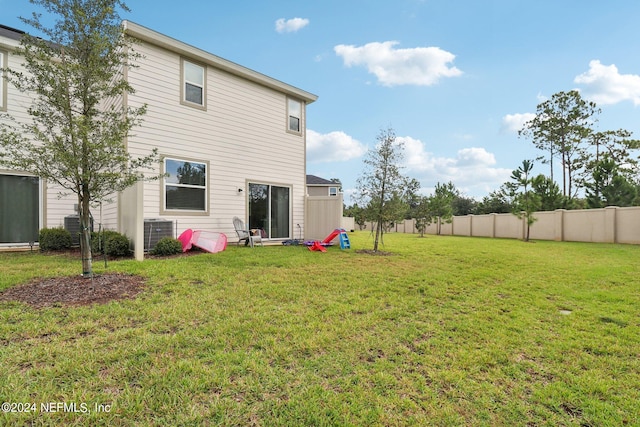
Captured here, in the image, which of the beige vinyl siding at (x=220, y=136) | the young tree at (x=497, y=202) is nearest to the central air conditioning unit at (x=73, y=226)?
the beige vinyl siding at (x=220, y=136)

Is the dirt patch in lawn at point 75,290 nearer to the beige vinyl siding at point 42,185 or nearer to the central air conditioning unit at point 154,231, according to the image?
the central air conditioning unit at point 154,231

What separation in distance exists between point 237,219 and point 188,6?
6390 millimetres

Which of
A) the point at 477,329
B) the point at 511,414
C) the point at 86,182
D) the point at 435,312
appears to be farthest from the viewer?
the point at 86,182

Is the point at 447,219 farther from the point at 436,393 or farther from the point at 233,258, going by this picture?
the point at 436,393

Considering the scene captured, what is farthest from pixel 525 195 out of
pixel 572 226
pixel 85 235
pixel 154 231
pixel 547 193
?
pixel 85 235

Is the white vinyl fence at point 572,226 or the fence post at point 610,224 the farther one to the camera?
the fence post at point 610,224

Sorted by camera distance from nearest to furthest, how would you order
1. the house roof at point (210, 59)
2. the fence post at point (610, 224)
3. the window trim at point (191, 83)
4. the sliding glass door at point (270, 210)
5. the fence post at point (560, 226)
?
the house roof at point (210, 59)
the window trim at point (191, 83)
the sliding glass door at point (270, 210)
the fence post at point (610, 224)
the fence post at point (560, 226)

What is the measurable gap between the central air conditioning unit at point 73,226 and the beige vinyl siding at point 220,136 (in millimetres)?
2546

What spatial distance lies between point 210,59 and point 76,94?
5.41 metres

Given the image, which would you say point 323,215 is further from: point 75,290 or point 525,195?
point 525,195

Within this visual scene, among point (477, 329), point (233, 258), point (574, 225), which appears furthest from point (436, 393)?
point (574, 225)

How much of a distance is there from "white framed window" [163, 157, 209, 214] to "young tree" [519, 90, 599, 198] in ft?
94.7

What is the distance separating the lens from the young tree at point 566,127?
2617cm

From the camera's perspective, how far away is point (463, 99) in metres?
12.7
